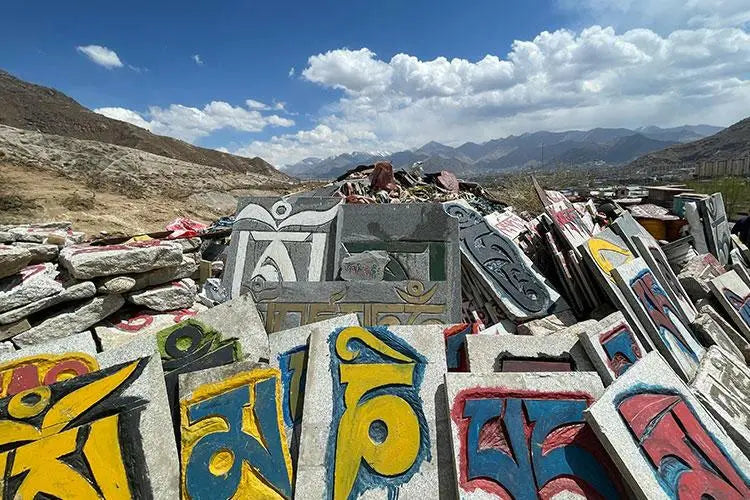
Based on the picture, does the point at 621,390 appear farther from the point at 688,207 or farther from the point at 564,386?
the point at 688,207

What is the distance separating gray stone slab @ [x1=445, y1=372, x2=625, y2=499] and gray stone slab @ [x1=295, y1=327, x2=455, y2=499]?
0.18 m

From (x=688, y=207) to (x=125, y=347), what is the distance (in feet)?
27.0

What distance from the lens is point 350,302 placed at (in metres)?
3.93

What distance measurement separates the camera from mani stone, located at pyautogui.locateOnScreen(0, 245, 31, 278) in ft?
11.1

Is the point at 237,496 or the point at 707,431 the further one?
the point at 707,431

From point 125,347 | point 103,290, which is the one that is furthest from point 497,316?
point 103,290

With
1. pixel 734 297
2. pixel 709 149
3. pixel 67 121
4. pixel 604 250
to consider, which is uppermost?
pixel 67 121

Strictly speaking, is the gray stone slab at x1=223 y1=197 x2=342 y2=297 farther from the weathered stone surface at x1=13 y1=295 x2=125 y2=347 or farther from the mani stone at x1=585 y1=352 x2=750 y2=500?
the mani stone at x1=585 y1=352 x2=750 y2=500

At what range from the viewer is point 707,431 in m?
2.49

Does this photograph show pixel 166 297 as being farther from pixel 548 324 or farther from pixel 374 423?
pixel 548 324

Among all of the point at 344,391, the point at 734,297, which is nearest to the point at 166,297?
the point at 344,391

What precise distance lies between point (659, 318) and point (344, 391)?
3207 millimetres

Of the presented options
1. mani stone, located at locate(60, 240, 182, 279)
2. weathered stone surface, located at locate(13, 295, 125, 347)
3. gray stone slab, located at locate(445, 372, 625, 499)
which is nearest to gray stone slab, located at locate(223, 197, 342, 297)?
mani stone, located at locate(60, 240, 182, 279)

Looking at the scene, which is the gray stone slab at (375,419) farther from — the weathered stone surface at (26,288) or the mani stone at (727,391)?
the weathered stone surface at (26,288)
